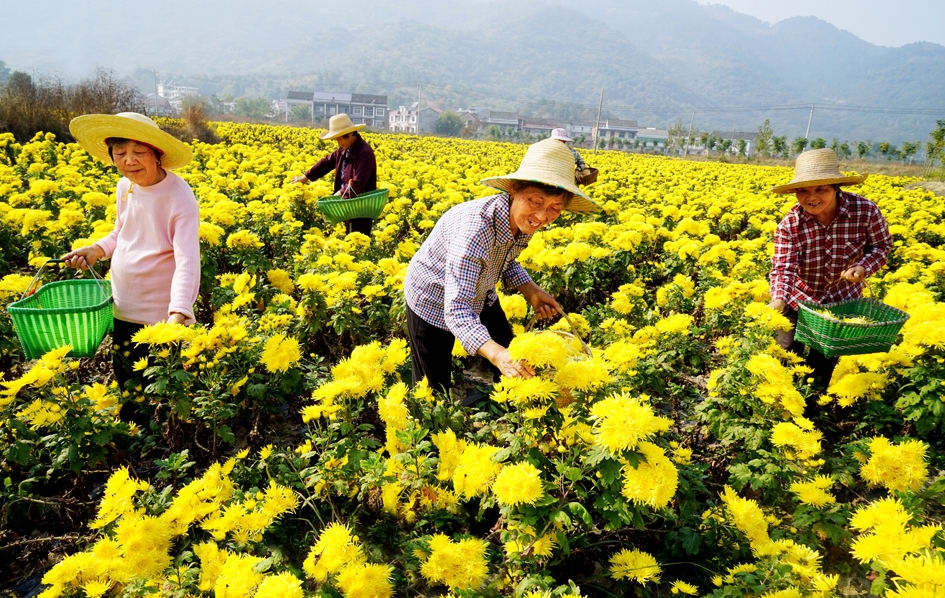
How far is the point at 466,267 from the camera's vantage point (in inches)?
87.7

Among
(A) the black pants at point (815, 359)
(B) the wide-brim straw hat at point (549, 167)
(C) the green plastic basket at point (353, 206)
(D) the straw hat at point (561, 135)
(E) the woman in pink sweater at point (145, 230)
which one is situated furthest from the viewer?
(C) the green plastic basket at point (353, 206)

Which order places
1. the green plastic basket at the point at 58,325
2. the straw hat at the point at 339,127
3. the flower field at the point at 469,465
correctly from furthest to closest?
the straw hat at the point at 339,127 < the green plastic basket at the point at 58,325 < the flower field at the point at 469,465

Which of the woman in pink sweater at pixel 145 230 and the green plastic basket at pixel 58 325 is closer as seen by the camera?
the green plastic basket at pixel 58 325

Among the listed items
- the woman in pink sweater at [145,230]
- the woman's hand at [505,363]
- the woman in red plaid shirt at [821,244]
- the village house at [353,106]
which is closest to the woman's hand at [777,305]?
the woman in red plaid shirt at [821,244]

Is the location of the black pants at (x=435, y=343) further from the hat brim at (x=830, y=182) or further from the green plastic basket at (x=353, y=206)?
the green plastic basket at (x=353, y=206)

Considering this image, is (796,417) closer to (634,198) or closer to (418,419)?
(418,419)

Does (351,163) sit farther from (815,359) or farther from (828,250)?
(815,359)

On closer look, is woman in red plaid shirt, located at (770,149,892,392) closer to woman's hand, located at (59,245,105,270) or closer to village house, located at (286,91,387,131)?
woman's hand, located at (59,245,105,270)

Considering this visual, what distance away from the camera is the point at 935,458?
313cm

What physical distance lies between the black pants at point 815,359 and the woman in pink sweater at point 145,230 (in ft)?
11.6

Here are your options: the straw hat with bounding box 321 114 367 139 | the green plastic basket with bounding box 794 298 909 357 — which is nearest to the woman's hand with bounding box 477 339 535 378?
the green plastic basket with bounding box 794 298 909 357

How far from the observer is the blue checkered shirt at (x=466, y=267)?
84.7 inches

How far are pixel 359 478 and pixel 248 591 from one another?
652mm

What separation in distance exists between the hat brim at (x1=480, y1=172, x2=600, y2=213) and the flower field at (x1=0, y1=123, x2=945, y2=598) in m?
0.60
